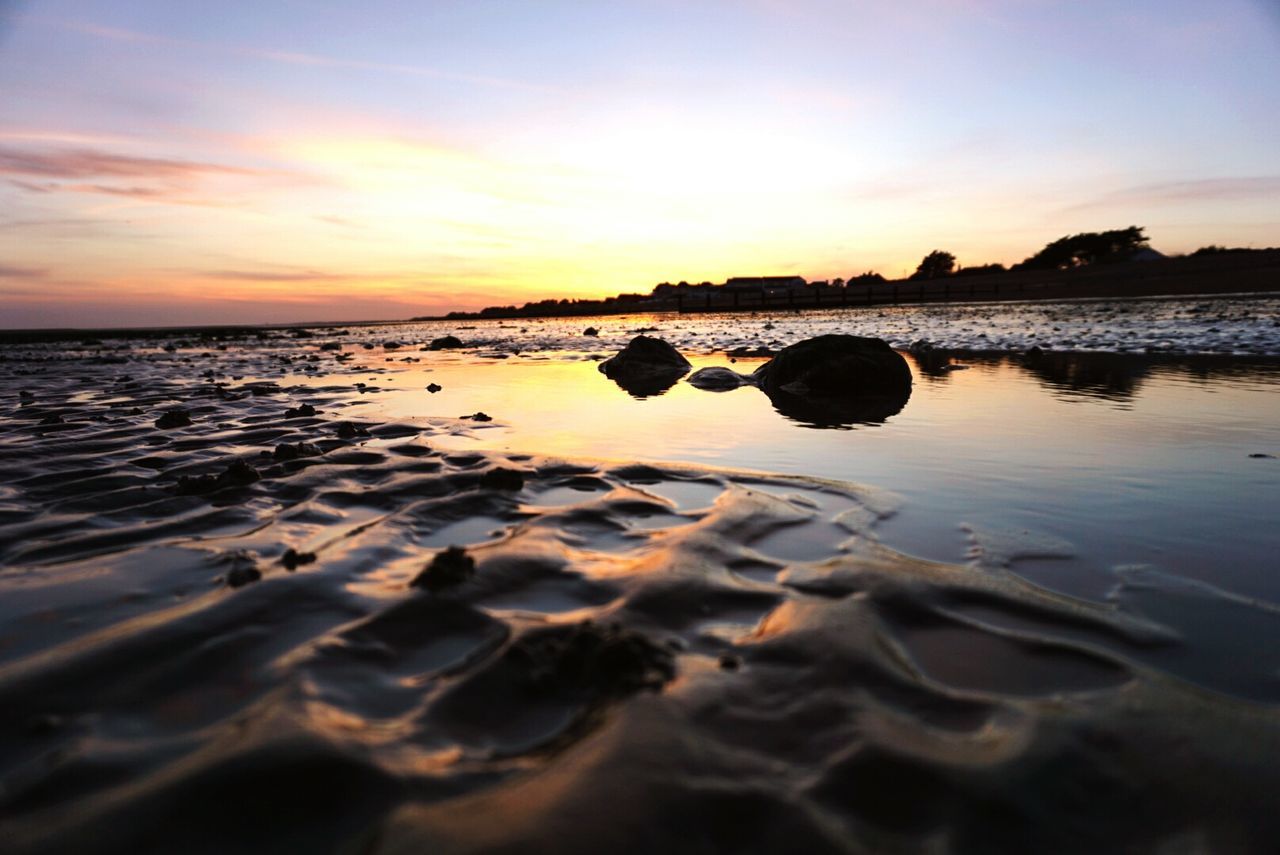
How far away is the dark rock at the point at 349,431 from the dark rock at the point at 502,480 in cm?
233

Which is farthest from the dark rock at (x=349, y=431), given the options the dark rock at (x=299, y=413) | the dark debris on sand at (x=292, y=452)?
the dark rock at (x=299, y=413)

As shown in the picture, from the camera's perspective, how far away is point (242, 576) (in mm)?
2486

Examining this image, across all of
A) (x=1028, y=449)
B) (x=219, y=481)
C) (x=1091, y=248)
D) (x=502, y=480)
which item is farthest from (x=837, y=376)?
(x=1091, y=248)

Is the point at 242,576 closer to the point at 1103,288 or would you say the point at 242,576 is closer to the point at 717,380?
the point at 717,380

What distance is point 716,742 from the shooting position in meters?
1.52

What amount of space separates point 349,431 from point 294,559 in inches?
127

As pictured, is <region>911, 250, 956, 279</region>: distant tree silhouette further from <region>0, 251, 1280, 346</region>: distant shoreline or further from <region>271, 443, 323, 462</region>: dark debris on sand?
<region>271, 443, 323, 462</region>: dark debris on sand

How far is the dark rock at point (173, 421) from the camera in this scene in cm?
626

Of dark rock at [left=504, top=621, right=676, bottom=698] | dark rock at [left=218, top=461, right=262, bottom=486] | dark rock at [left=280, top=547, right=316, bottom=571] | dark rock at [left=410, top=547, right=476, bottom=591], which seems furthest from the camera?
dark rock at [left=218, top=461, right=262, bottom=486]

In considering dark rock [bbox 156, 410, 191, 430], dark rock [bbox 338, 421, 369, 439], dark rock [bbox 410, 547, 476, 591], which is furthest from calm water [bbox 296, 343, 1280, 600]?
→ dark rock [bbox 410, 547, 476, 591]

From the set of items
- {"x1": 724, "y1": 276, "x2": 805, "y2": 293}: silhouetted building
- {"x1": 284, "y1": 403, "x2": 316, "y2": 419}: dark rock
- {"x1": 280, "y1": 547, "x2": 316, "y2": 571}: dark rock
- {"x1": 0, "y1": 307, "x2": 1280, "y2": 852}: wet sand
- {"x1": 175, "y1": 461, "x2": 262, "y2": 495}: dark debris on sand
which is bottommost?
{"x1": 0, "y1": 307, "x2": 1280, "y2": 852}: wet sand

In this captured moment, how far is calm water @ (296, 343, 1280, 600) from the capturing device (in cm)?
280

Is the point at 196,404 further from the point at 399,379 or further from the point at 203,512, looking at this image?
the point at 203,512

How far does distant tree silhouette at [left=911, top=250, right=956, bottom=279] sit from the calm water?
129 metres
